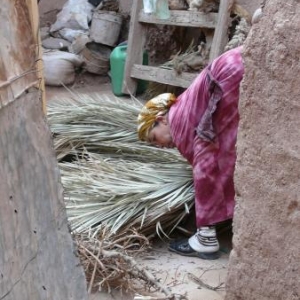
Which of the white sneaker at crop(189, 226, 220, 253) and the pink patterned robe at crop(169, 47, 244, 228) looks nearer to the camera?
the pink patterned robe at crop(169, 47, 244, 228)

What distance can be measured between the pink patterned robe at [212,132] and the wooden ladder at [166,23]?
169 centimetres

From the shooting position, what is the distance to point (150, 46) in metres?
6.22

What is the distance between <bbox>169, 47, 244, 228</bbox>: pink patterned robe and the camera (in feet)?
→ 10.6

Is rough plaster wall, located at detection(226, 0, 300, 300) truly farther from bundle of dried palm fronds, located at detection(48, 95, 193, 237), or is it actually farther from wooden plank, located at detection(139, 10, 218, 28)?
wooden plank, located at detection(139, 10, 218, 28)

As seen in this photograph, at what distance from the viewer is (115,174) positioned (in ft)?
12.5

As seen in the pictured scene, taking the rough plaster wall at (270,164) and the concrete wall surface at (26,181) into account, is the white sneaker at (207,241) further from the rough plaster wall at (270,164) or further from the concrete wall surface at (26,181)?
the concrete wall surface at (26,181)

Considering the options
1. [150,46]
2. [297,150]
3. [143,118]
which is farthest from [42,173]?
[150,46]

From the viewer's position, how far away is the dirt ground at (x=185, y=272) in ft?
9.98

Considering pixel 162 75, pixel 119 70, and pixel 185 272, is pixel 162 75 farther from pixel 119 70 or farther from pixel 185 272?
pixel 185 272

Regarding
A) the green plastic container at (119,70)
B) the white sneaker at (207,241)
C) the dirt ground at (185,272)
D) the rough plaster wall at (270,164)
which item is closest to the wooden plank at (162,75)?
the green plastic container at (119,70)

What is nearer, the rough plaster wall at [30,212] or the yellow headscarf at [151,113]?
the rough plaster wall at [30,212]

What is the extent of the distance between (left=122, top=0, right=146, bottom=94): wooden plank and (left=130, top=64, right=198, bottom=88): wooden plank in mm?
59

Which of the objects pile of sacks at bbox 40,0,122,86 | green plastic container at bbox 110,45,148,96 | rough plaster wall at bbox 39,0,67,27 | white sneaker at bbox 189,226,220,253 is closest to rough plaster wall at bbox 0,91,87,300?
white sneaker at bbox 189,226,220,253

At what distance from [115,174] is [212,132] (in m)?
0.71
